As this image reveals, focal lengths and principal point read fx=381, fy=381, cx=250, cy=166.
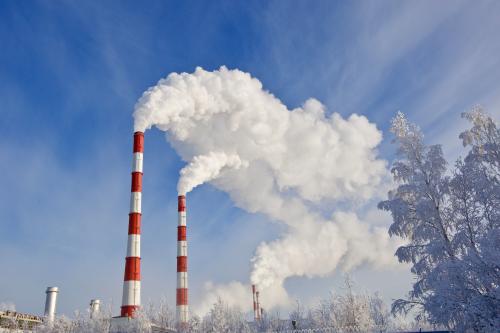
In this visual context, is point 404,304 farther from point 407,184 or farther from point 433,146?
point 433,146

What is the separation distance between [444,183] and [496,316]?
24.1 ft

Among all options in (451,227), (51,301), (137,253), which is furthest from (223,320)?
(51,301)

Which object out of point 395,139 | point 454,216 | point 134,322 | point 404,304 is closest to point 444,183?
point 454,216

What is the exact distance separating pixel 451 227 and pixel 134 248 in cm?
2378

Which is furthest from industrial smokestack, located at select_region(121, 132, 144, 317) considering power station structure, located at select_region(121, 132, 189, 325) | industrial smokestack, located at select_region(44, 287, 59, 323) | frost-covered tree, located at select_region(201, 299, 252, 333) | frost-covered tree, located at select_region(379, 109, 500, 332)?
frost-covered tree, located at select_region(379, 109, 500, 332)

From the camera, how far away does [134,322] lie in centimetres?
2775

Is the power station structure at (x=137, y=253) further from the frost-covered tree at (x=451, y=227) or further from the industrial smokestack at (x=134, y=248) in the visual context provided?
the frost-covered tree at (x=451, y=227)

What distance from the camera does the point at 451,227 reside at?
1789 centimetres

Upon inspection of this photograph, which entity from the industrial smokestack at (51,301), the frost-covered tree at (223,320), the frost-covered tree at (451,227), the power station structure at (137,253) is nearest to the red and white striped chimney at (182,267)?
→ the power station structure at (137,253)

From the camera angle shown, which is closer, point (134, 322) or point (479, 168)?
point (479, 168)

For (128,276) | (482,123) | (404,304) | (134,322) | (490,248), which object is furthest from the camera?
(128,276)

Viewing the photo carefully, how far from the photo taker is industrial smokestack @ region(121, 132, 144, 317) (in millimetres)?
29969

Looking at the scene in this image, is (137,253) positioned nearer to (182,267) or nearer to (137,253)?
(137,253)

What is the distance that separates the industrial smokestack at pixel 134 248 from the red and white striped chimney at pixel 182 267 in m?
7.27
